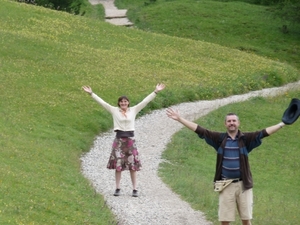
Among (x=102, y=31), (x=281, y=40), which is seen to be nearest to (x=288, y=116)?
(x=102, y=31)

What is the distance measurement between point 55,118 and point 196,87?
1429cm

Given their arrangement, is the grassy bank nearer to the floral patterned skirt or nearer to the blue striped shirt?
the floral patterned skirt

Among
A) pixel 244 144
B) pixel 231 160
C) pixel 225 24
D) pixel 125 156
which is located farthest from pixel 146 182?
pixel 225 24

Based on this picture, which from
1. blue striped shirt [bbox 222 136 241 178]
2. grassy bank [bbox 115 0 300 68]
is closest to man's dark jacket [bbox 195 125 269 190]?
blue striped shirt [bbox 222 136 241 178]

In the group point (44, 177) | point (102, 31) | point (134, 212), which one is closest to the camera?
point (134, 212)

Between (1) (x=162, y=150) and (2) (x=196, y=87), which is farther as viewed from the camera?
(2) (x=196, y=87)

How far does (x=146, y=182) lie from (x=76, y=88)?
52.1 feet

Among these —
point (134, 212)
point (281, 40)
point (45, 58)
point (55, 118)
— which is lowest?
point (134, 212)

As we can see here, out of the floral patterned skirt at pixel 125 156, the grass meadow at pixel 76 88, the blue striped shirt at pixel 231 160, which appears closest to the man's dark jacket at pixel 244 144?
the blue striped shirt at pixel 231 160

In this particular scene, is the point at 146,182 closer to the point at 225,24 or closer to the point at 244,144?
the point at 244,144

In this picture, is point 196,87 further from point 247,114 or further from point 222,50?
point 222,50

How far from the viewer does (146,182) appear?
24734mm

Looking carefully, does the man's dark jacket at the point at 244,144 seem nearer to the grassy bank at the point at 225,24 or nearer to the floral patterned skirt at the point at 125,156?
the floral patterned skirt at the point at 125,156

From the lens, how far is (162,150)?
3153cm
